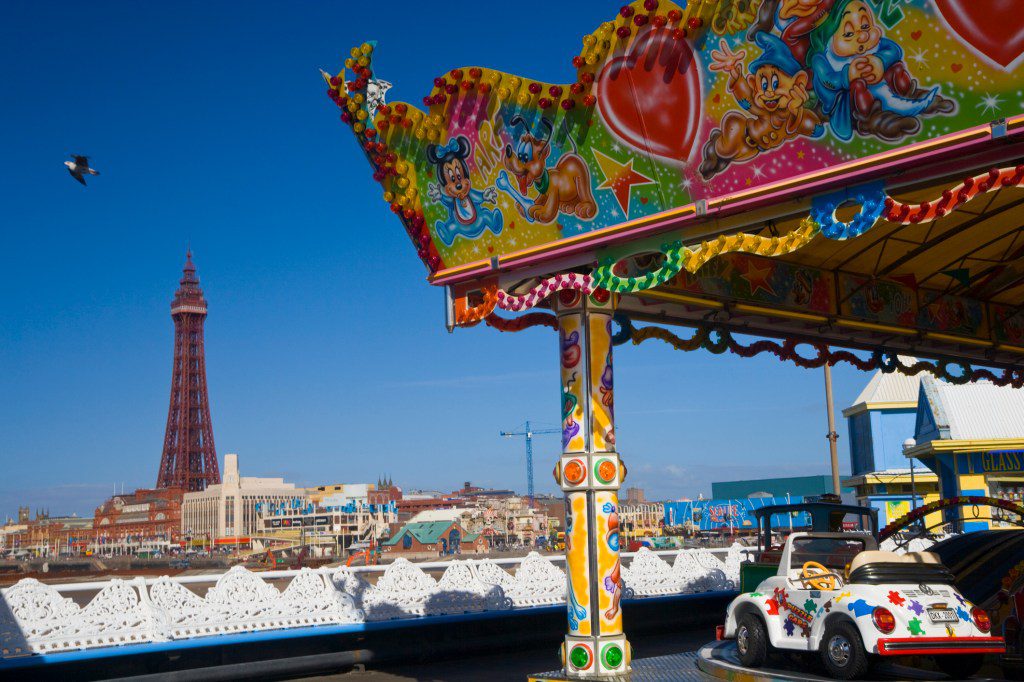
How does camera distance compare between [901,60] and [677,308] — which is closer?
[901,60]

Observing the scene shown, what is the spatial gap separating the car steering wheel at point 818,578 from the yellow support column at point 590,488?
185 cm

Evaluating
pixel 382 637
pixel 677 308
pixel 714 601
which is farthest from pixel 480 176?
pixel 714 601

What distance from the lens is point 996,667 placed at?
10.5 m

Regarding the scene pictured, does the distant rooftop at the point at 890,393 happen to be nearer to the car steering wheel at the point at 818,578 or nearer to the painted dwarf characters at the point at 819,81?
the car steering wheel at the point at 818,578

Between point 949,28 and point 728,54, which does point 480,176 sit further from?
point 949,28

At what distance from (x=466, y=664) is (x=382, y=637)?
1365mm

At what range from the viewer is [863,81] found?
8.45 metres

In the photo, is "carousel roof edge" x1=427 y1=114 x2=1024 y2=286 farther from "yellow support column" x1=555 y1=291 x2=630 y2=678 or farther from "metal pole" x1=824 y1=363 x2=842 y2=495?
"metal pole" x1=824 y1=363 x2=842 y2=495

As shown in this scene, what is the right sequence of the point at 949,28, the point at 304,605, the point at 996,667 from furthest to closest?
the point at 304,605 → the point at 996,667 → the point at 949,28

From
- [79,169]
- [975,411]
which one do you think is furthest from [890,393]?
[79,169]

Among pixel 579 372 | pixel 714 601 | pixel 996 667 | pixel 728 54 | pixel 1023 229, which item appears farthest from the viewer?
pixel 714 601

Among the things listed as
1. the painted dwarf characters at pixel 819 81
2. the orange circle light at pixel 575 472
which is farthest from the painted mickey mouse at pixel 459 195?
the painted dwarf characters at pixel 819 81

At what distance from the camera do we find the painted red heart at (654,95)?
31.5 feet

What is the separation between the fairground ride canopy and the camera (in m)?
8.20
